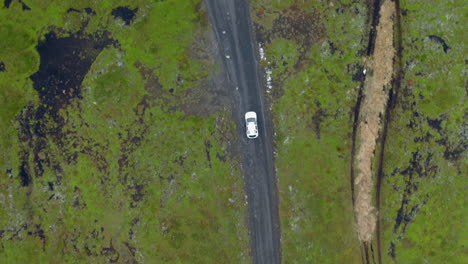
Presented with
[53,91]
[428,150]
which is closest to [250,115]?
[428,150]

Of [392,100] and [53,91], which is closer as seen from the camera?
[392,100]

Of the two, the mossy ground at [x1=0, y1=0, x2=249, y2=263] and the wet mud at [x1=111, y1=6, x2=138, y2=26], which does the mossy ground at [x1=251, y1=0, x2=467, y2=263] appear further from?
the wet mud at [x1=111, y1=6, x2=138, y2=26]

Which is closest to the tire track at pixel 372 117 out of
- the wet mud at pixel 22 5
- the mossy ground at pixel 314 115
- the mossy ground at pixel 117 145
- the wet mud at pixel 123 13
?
the mossy ground at pixel 314 115

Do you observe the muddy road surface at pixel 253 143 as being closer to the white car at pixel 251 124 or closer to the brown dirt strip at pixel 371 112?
the white car at pixel 251 124

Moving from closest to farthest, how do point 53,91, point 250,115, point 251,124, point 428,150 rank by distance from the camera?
point 251,124, point 250,115, point 428,150, point 53,91

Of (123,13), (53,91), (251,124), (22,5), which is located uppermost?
(22,5)

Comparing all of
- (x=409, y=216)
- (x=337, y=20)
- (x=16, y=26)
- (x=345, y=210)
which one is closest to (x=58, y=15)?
(x=16, y=26)

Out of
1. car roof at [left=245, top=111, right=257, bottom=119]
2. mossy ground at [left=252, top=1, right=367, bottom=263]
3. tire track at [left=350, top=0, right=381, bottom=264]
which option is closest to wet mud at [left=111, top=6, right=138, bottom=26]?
mossy ground at [left=252, top=1, right=367, bottom=263]

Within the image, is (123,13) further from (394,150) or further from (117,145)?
(394,150)

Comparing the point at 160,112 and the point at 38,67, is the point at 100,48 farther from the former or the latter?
the point at 160,112
